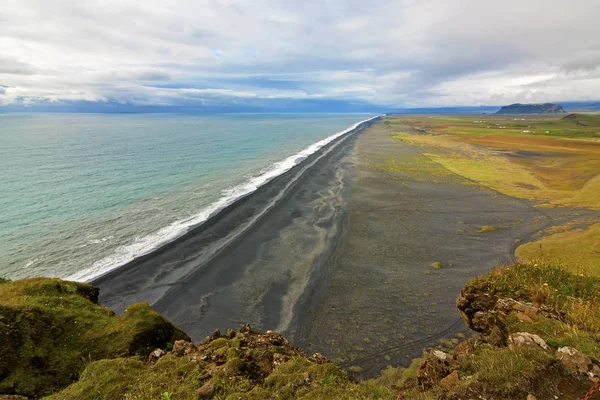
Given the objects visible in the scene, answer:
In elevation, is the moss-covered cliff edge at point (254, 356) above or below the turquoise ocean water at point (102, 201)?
above

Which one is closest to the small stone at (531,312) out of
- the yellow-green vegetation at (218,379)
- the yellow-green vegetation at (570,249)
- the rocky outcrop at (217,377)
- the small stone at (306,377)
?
the yellow-green vegetation at (218,379)

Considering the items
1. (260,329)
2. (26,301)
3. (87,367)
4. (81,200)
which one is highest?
(26,301)

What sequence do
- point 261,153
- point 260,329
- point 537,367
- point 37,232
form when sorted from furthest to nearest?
point 261,153 < point 37,232 < point 260,329 < point 537,367

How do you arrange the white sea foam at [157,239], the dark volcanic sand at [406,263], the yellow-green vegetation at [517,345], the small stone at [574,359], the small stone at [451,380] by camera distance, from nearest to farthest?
1. the yellow-green vegetation at [517,345]
2. the small stone at [574,359]
3. the small stone at [451,380]
4. the dark volcanic sand at [406,263]
5. the white sea foam at [157,239]

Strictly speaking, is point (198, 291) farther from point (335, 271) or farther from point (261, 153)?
point (261, 153)

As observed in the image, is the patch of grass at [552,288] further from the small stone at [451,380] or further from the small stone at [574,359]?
the small stone at [451,380]

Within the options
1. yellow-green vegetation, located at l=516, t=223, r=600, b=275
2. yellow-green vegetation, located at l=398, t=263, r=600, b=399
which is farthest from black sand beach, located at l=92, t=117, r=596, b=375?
yellow-green vegetation, located at l=398, t=263, r=600, b=399

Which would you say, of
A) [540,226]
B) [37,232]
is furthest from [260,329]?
[540,226]
